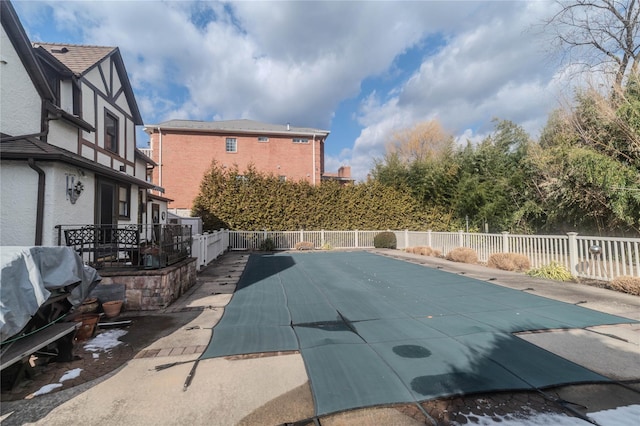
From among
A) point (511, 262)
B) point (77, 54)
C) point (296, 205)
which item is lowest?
point (511, 262)

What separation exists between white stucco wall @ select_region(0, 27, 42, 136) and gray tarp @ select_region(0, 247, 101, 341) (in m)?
5.45

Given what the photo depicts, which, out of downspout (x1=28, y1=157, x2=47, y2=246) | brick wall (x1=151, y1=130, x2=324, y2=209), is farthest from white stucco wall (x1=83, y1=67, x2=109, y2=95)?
brick wall (x1=151, y1=130, x2=324, y2=209)

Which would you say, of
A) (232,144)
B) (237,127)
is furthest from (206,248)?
(237,127)

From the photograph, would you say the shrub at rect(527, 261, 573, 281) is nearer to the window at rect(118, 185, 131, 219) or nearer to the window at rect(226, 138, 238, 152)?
the window at rect(118, 185, 131, 219)

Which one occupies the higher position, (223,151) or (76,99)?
(223,151)

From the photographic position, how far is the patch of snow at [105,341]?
381 centimetres

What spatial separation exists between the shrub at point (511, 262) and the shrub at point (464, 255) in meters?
1.02

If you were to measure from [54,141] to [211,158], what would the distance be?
14.6 m

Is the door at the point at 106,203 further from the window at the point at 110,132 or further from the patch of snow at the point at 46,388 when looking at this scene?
the patch of snow at the point at 46,388

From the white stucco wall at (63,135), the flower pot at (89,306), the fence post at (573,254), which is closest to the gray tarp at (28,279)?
the flower pot at (89,306)

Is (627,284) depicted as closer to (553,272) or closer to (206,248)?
(553,272)

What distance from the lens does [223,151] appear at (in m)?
22.1

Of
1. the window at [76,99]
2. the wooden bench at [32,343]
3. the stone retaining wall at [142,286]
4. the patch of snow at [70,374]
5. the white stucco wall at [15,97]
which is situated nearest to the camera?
the wooden bench at [32,343]

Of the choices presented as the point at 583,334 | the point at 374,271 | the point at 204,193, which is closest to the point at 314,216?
the point at 204,193
